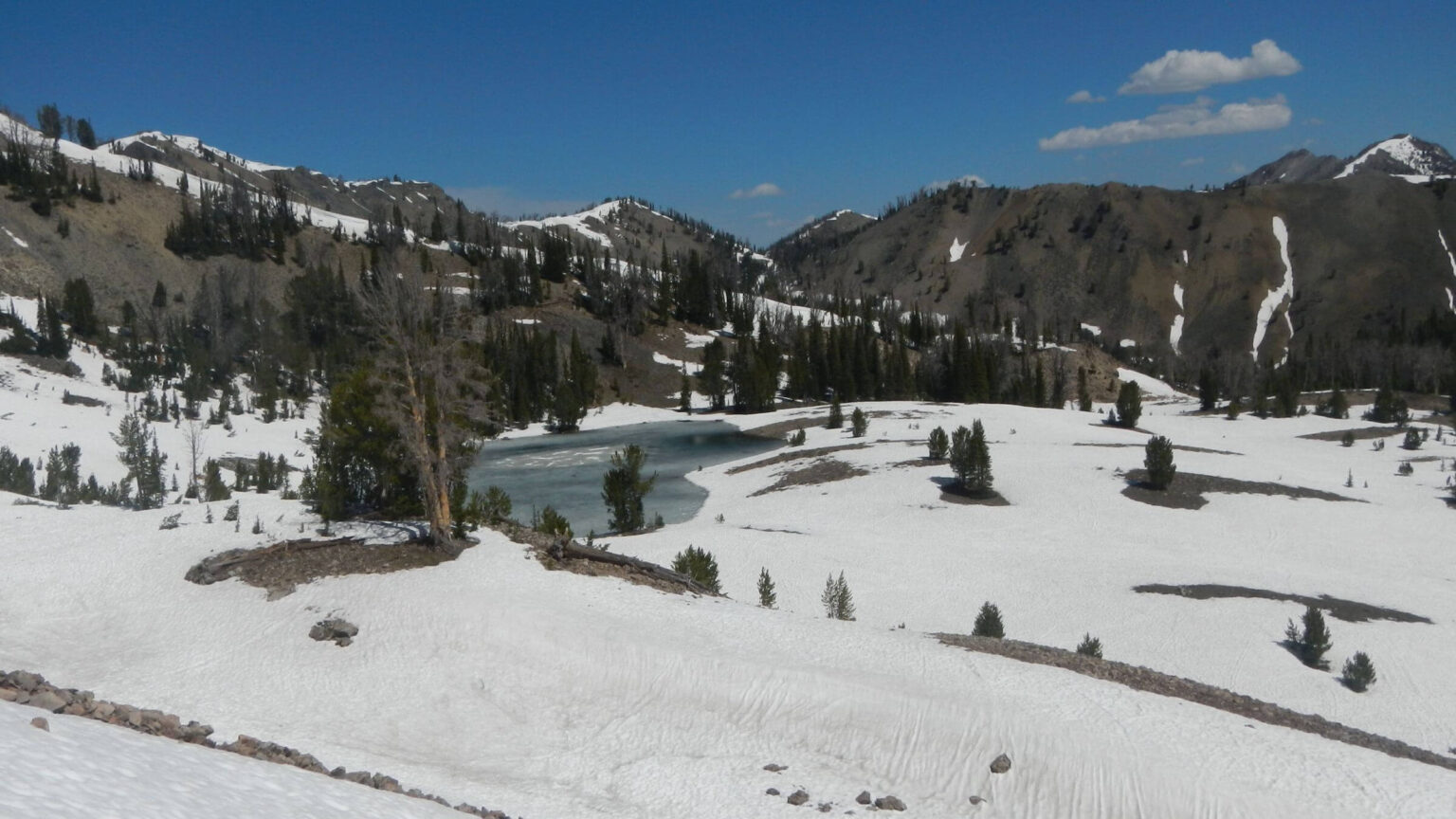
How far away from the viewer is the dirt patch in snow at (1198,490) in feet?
106

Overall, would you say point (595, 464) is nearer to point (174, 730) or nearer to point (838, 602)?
point (838, 602)

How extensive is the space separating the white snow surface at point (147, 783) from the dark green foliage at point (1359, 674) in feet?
56.5

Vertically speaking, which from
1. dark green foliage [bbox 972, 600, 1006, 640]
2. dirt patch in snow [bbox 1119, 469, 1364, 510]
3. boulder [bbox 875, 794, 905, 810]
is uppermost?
dirt patch in snow [bbox 1119, 469, 1364, 510]

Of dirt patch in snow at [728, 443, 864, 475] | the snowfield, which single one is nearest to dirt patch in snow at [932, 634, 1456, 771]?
the snowfield

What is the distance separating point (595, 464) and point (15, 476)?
28983 mm

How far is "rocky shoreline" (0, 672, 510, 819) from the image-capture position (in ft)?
25.5

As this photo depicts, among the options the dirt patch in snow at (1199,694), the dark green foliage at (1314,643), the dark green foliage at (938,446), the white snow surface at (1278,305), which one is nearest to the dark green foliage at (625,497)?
the dark green foliage at (938,446)

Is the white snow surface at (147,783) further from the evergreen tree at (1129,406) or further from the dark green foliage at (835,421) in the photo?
the evergreen tree at (1129,406)

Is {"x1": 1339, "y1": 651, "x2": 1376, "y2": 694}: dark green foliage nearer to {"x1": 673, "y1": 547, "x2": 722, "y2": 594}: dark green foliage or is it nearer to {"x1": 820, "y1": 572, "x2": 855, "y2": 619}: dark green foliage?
{"x1": 820, "y1": 572, "x2": 855, "y2": 619}: dark green foliage

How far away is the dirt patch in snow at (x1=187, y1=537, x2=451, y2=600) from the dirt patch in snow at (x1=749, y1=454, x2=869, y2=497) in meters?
23.2

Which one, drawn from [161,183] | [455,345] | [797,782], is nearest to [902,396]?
[455,345]

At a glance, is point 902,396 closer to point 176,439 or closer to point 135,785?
point 176,439

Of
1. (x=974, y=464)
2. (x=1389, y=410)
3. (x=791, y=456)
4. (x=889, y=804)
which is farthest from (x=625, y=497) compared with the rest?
(x=1389, y=410)

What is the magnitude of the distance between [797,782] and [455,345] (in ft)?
36.2
